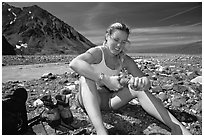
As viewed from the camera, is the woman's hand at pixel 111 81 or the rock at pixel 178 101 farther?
the rock at pixel 178 101

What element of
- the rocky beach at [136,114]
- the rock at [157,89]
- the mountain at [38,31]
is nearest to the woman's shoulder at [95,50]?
the rocky beach at [136,114]

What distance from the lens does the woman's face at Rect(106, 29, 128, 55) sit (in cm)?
157

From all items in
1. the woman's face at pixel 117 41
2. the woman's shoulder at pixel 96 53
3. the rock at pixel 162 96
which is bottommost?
the rock at pixel 162 96

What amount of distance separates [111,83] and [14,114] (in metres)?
0.52

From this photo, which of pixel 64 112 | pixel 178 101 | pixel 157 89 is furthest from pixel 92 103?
pixel 157 89

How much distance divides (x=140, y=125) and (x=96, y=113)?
355 millimetres

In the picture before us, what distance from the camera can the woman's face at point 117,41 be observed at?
1573 millimetres

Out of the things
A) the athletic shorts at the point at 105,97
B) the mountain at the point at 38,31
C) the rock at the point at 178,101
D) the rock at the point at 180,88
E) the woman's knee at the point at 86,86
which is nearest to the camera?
the woman's knee at the point at 86,86

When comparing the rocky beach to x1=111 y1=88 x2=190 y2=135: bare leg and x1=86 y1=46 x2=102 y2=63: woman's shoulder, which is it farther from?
Result: x1=86 y1=46 x2=102 y2=63: woman's shoulder

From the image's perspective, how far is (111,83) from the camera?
61.1 inches

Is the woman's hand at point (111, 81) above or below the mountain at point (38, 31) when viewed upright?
below

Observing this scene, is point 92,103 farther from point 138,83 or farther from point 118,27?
point 118,27

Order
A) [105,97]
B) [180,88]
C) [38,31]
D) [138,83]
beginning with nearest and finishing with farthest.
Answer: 1. [138,83]
2. [105,97]
3. [180,88]
4. [38,31]

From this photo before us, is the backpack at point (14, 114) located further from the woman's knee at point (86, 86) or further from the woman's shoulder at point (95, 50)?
the woman's shoulder at point (95, 50)
